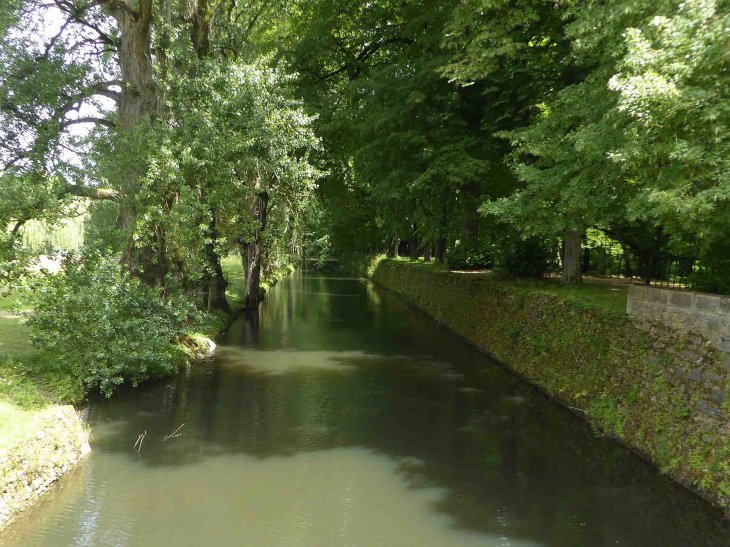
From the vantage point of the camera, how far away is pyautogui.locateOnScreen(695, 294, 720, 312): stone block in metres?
7.86

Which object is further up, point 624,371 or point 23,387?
point 624,371

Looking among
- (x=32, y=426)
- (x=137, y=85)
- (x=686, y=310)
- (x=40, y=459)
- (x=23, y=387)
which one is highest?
(x=137, y=85)

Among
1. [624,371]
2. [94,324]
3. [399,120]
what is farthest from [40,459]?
[399,120]

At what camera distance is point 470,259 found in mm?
25688

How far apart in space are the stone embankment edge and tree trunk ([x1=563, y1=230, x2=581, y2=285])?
13003mm

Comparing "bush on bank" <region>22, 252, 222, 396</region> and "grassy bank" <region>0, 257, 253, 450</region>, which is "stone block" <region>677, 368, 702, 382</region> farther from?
"bush on bank" <region>22, 252, 222, 396</region>

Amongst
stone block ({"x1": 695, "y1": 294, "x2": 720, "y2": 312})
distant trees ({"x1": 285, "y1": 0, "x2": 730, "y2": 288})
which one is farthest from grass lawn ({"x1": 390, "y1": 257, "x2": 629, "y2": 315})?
stone block ({"x1": 695, "y1": 294, "x2": 720, "y2": 312})

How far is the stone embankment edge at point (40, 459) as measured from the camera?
670 centimetres

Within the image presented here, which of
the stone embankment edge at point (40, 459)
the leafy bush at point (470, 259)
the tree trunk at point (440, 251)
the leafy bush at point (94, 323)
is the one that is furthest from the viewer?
the tree trunk at point (440, 251)

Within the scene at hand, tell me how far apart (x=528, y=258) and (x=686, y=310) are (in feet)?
31.2

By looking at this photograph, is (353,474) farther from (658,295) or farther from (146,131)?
(146,131)

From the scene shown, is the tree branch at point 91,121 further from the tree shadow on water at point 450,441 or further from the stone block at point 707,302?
the stone block at point 707,302

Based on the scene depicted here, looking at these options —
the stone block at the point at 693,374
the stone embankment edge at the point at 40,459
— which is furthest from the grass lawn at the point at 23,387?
the stone block at the point at 693,374

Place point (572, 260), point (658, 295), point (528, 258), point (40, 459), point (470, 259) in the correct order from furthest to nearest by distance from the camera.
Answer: point (470, 259) < point (528, 258) < point (572, 260) < point (658, 295) < point (40, 459)
